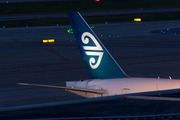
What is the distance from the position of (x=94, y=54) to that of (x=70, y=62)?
61.9 ft

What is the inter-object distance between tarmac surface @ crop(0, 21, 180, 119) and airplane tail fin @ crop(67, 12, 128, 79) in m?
5.32

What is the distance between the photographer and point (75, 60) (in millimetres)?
38594

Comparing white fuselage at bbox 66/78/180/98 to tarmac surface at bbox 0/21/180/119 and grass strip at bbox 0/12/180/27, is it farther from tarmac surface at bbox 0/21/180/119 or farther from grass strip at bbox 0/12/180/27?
grass strip at bbox 0/12/180/27

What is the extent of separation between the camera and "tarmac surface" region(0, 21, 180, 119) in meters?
11.5

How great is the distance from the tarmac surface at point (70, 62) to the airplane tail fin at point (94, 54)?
532 centimetres

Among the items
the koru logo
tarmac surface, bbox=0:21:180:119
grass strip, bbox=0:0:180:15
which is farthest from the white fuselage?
grass strip, bbox=0:0:180:15

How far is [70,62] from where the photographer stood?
3741 centimetres

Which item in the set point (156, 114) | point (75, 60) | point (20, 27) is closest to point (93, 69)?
point (156, 114)

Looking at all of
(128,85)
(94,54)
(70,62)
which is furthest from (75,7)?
(128,85)

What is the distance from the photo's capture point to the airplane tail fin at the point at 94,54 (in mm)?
18469

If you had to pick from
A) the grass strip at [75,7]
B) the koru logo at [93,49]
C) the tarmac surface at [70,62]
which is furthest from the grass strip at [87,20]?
the koru logo at [93,49]

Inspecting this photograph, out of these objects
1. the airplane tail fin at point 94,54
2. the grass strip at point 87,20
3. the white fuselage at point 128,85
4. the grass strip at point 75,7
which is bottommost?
the white fuselage at point 128,85

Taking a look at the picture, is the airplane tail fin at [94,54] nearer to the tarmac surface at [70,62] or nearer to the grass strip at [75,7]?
the tarmac surface at [70,62]

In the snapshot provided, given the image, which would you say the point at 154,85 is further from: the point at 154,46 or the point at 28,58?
the point at 154,46
